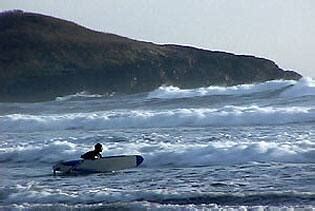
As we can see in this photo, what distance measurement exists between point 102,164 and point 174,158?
169 centimetres

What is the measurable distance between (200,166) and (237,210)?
18.3 feet

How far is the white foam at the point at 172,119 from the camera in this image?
2673 cm

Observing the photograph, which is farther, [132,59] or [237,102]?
[132,59]

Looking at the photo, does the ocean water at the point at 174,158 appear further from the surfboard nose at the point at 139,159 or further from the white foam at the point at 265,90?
the white foam at the point at 265,90

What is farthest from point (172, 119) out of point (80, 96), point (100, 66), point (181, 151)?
point (100, 66)

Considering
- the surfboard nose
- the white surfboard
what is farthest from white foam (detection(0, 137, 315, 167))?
the white surfboard

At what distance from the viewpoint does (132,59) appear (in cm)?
6222

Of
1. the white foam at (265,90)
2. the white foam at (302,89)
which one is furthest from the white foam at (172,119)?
the white foam at (265,90)

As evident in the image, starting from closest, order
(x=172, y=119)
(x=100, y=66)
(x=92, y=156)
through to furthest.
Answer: (x=92, y=156) → (x=172, y=119) → (x=100, y=66)

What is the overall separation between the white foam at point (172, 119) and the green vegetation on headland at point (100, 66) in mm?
21277

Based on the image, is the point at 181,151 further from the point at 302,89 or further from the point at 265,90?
the point at 265,90

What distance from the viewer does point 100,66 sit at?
202ft

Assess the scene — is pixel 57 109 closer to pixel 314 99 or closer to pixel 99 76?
pixel 314 99

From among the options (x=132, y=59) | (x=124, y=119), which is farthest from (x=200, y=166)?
(x=132, y=59)
